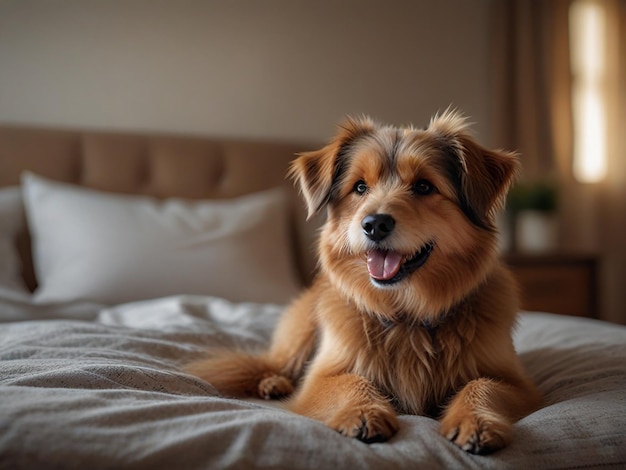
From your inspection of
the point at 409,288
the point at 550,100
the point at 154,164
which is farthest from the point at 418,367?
the point at 550,100

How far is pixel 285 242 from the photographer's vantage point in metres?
2.98

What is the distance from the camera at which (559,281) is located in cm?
360

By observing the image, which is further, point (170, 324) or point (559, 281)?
point (559, 281)

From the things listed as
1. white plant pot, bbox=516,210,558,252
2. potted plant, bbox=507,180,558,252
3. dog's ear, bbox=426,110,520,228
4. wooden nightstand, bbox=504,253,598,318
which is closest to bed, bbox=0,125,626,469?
dog's ear, bbox=426,110,520,228

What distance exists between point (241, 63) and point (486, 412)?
3.03m

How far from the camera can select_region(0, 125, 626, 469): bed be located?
89cm

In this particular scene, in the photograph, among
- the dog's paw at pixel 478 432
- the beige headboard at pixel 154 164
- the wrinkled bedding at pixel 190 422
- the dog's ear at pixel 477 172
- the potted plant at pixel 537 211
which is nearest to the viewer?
the wrinkled bedding at pixel 190 422

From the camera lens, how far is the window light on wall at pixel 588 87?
169 inches

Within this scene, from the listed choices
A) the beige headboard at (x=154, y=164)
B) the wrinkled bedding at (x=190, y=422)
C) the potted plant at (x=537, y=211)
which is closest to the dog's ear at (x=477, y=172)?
the wrinkled bedding at (x=190, y=422)

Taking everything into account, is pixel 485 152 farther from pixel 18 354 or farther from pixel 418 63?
pixel 418 63

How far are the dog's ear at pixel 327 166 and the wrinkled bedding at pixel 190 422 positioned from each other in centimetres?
57

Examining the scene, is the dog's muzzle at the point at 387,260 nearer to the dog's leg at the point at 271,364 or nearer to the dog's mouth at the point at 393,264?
the dog's mouth at the point at 393,264

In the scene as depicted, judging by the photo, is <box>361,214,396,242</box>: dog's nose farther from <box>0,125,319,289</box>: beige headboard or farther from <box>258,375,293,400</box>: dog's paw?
<box>0,125,319,289</box>: beige headboard

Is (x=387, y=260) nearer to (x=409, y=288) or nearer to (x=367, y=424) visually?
(x=409, y=288)
